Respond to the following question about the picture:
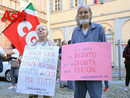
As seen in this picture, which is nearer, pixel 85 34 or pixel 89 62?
pixel 89 62

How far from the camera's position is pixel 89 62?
7.27 ft

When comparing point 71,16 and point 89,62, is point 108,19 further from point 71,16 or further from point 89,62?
point 89,62

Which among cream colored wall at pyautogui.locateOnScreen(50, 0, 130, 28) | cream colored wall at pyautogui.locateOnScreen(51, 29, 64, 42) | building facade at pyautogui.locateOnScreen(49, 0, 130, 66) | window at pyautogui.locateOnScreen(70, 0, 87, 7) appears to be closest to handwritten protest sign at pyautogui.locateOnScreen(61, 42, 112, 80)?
building facade at pyautogui.locateOnScreen(49, 0, 130, 66)

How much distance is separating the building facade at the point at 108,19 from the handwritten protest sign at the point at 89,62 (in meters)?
14.7

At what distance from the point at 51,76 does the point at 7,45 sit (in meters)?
13.2

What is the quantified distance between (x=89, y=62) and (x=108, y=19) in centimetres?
1560

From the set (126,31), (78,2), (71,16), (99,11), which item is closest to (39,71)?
(126,31)

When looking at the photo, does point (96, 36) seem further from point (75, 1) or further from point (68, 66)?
point (75, 1)

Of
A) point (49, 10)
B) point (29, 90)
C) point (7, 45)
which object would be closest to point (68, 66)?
point (29, 90)

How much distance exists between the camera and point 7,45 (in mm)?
14945

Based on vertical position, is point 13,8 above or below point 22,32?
above

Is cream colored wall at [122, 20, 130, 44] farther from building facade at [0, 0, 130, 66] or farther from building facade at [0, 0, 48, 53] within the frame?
building facade at [0, 0, 48, 53]

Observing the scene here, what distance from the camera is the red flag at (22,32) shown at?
3.81m

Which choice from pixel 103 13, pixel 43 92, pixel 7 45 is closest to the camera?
pixel 43 92
